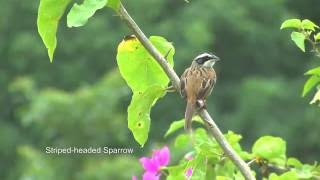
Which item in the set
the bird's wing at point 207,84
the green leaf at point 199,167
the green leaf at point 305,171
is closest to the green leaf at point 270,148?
the green leaf at point 305,171

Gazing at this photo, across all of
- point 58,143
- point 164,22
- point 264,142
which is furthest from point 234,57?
point 264,142

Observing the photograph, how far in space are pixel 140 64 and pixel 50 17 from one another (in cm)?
28

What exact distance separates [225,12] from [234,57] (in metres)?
1.59

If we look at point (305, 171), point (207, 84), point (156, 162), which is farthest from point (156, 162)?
point (305, 171)

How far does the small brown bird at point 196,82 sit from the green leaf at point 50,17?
0.29m

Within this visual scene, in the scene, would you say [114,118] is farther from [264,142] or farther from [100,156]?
[264,142]

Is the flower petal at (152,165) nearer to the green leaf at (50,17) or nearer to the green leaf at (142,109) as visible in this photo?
the green leaf at (142,109)

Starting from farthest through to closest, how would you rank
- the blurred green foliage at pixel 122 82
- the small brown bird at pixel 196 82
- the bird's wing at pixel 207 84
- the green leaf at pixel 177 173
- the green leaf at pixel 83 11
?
the blurred green foliage at pixel 122 82 < the bird's wing at pixel 207 84 < the green leaf at pixel 177 173 < the small brown bird at pixel 196 82 < the green leaf at pixel 83 11

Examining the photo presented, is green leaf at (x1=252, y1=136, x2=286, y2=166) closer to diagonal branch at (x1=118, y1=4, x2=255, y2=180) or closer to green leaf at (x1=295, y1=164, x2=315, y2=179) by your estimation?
green leaf at (x1=295, y1=164, x2=315, y2=179)

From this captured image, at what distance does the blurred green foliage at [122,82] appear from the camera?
16516 mm

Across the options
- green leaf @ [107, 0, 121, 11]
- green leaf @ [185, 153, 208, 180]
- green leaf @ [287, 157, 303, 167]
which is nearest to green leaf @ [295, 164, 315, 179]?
green leaf @ [287, 157, 303, 167]

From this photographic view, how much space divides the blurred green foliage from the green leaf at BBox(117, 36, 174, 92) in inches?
521

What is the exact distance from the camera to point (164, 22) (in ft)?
69.9

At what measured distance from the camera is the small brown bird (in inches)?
93.8
